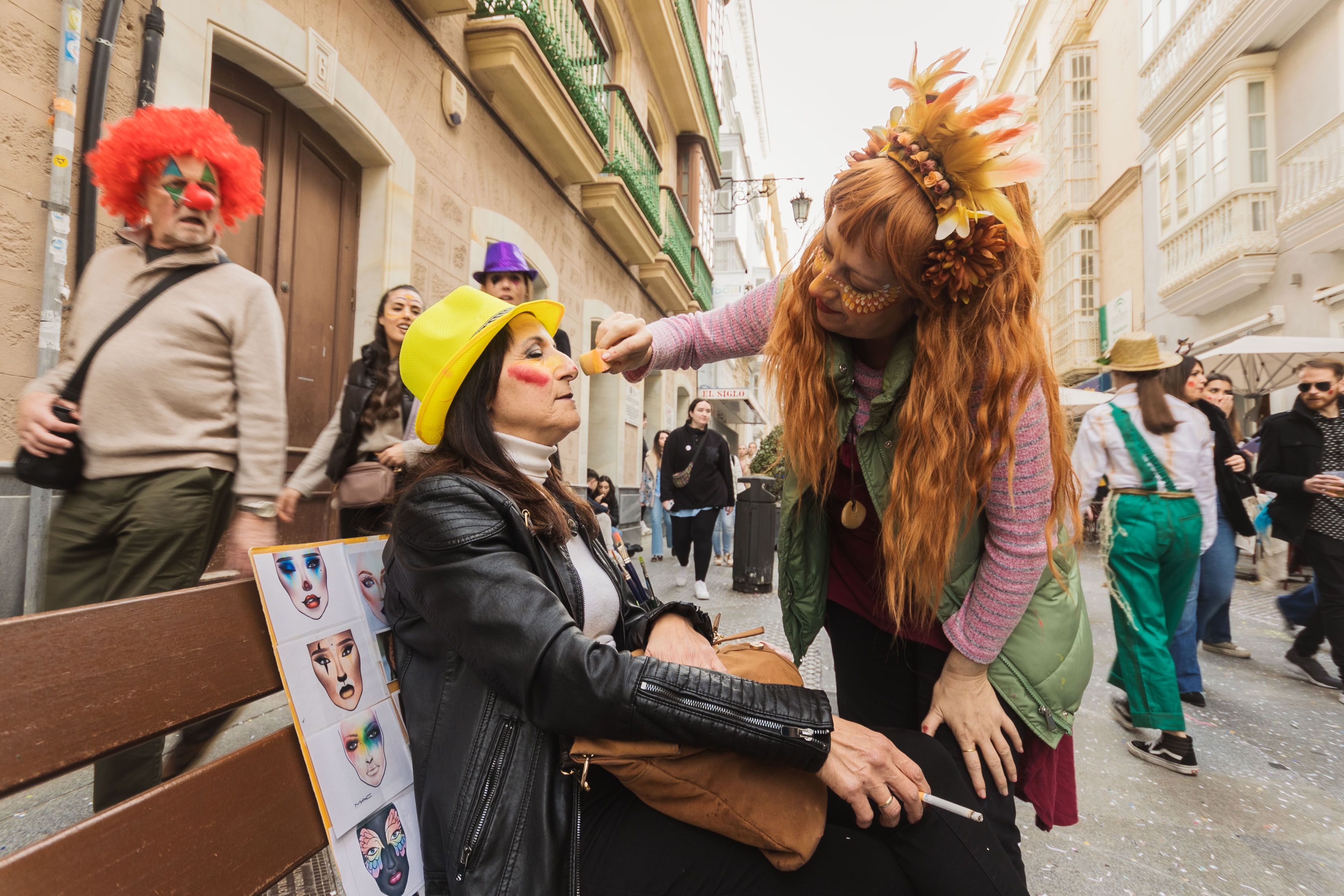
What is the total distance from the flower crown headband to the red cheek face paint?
89 cm

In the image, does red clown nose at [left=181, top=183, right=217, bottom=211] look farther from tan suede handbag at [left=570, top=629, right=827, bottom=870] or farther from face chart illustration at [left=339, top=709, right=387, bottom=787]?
tan suede handbag at [left=570, top=629, right=827, bottom=870]

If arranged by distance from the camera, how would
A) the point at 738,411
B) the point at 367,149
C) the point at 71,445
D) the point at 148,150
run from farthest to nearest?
the point at 738,411, the point at 367,149, the point at 148,150, the point at 71,445

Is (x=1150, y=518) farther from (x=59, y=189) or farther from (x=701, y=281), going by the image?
(x=701, y=281)

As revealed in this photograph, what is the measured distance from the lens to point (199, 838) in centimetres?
98

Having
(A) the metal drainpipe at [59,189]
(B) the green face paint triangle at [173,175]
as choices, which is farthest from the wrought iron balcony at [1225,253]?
(A) the metal drainpipe at [59,189]

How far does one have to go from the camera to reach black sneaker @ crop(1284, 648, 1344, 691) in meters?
4.22

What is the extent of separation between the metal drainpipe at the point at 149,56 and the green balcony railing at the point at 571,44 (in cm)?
315

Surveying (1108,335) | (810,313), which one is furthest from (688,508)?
(1108,335)

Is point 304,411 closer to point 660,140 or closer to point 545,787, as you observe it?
point 545,787

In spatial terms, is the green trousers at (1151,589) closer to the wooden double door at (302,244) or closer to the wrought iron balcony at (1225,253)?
the wooden double door at (302,244)

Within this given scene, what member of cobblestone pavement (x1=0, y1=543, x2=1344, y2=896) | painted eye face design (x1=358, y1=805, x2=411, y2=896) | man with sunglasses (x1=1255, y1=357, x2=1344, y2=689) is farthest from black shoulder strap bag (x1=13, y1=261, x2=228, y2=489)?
man with sunglasses (x1=1255, y1=357, x2=1344, y2=689)

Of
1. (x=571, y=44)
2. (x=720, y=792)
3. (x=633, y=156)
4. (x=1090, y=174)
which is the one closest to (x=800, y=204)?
(x=633, y=156)

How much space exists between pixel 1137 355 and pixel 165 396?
4.04 metres

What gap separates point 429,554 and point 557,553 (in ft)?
1.07
